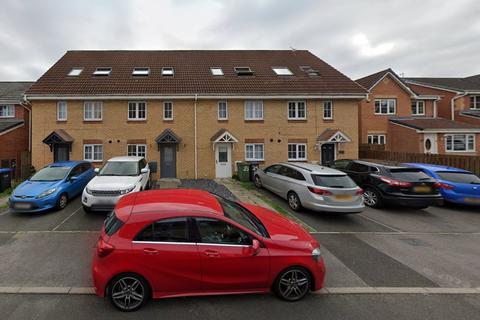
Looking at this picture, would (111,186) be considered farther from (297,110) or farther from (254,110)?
(297,110)

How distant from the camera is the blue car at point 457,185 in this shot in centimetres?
923

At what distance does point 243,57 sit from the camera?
2045 centimetres

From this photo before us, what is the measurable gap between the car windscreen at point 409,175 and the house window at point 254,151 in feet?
27.6

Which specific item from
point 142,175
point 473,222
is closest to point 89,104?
point 142,175

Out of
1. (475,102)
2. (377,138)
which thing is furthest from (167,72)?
(475,102)

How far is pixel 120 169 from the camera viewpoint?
9398mm

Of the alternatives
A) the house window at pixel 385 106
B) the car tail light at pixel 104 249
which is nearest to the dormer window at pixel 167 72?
the car tail light at pixel 104 249

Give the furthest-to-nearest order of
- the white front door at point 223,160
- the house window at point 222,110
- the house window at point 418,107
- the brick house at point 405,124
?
the house window at point 418,107
the brick house at point 405,124
the house window at point 222,110
the white front door at point 223,160

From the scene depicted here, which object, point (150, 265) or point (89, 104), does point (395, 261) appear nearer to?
point (150, 265)

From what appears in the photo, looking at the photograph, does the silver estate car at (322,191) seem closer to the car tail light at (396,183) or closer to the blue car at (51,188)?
the car tail light at (396,183)

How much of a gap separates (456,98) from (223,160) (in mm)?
24659

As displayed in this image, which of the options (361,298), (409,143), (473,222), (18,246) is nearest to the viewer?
(361,298)

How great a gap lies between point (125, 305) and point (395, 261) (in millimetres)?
4994

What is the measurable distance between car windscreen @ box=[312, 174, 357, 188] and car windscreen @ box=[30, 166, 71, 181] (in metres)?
8.75
